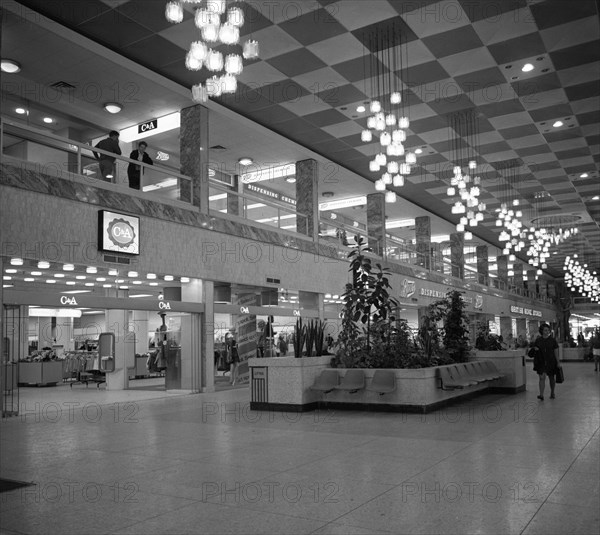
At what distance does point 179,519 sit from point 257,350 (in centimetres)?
1267

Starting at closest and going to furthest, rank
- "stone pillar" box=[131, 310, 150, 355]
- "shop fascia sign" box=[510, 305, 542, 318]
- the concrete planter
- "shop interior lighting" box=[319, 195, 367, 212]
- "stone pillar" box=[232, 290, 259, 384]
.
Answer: the concrete planter < "stone pillar" box=[232, 290, 259, 384] < "stone pillar" box=[131, 310, 150, 355] < "shop interior lighting" box=[319, 195, 367, 212] < "shop fascia sign" box=[510, 305, 542, 318]

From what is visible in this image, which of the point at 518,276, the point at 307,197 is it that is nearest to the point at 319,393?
the point at 307,197

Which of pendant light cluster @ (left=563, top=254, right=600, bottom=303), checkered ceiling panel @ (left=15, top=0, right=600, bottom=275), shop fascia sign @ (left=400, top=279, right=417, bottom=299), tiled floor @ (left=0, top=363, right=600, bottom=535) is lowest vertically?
tiled floor @ (left=0, top=363, right=600, bottom=535)

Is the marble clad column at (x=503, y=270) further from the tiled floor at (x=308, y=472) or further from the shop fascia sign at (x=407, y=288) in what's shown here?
the tiled floor at (x=308, y=472)

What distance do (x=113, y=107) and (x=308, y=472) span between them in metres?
11.1

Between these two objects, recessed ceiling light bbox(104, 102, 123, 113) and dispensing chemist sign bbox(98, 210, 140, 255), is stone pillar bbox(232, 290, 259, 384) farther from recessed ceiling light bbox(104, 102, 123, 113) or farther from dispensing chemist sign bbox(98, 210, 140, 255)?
recessed ceiling light bbox(104, 102, 123, 113)

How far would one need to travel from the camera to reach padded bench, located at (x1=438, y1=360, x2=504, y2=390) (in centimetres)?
1027

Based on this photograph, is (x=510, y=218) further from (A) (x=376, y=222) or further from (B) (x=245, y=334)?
(B) (x=245, y=334)

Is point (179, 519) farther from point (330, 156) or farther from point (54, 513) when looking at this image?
point (330, 156)

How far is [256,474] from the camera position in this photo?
18.5 feet

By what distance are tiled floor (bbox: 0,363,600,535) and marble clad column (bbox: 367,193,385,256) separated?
1281cm

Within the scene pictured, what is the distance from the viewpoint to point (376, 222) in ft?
74.9

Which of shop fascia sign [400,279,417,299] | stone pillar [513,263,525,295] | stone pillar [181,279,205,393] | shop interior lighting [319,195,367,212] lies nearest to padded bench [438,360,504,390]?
stone pillar [181,279,205,393]

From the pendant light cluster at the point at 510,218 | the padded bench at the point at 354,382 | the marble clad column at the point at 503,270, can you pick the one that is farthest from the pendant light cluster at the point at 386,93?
the marble clad column at the point at 503,270
